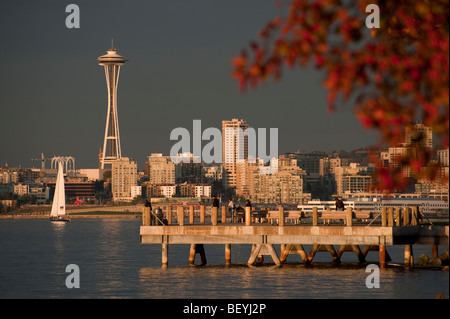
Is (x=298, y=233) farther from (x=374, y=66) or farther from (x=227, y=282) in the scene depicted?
(x=374, y=66)

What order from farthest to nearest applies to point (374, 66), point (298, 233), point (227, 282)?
point (298, 233)
point (227, 282)
point (374, 66)

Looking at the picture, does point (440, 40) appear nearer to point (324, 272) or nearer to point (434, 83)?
point (434, 83)

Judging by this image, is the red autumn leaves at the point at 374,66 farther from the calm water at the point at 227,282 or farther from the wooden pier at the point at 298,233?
the wooden pier at the point at 298,233

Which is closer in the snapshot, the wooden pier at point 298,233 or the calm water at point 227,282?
the calm water at point 227,282

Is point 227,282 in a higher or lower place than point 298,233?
lower

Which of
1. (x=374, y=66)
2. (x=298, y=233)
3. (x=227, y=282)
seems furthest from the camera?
(x=298, y=233)

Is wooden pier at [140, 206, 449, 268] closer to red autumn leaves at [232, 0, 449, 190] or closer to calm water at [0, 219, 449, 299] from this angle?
calm water at [0, 219, 449, 299]

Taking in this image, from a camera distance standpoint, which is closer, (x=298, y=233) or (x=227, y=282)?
(x=227, y=282)

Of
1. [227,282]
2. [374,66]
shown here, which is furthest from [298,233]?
[374,66]

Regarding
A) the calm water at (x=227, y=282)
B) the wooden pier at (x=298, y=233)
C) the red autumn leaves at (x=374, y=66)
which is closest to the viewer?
the red autumn leaves at (x=374, y=66)

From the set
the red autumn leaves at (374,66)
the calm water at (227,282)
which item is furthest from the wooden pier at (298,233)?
the red autumn leaves at (374,66)

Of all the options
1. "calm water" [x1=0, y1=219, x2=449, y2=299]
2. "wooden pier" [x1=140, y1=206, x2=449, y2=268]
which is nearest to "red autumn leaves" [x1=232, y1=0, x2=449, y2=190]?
"calm water" [x1=0, y1=219, x2=449, y2=299]
